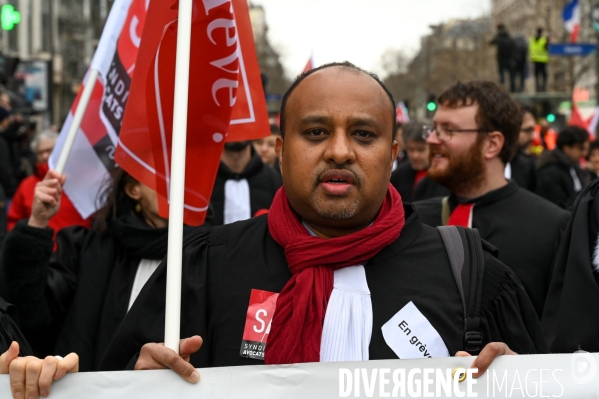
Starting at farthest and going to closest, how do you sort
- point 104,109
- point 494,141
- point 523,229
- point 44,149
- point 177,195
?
point 44,149 < point 494,141 < point 104,109 < point 523,229 < point 177,195

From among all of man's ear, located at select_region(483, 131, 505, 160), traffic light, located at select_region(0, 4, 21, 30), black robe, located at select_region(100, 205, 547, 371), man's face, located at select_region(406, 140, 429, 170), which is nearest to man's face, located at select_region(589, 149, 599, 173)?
man's face, located at select_region(406, 140, 429, 170)

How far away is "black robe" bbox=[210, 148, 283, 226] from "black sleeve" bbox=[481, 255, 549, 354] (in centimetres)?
342

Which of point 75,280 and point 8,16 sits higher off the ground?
point 8,16

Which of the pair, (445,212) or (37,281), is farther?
(445,212)

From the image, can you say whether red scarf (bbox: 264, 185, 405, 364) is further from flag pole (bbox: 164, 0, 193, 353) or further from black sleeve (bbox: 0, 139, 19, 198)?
black sleeve (bbox: 0, 139, 19, 198)

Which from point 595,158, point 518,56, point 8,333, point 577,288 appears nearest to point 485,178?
point 577,288

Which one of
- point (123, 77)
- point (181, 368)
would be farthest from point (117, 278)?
point (181, 368)

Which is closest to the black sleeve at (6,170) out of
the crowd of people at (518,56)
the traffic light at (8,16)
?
the traffic light at (8,16)

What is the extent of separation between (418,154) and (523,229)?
12.6 ft

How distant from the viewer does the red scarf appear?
237 centimetres

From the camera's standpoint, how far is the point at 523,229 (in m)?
4.09

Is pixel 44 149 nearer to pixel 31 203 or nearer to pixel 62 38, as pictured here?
pixel 31 203

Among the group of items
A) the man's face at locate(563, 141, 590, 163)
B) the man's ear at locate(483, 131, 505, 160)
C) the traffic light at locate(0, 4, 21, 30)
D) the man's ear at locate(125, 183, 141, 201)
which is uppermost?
the traffic light at locate(0, 4, 21, 30)

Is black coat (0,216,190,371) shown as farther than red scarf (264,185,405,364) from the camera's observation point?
Yes
